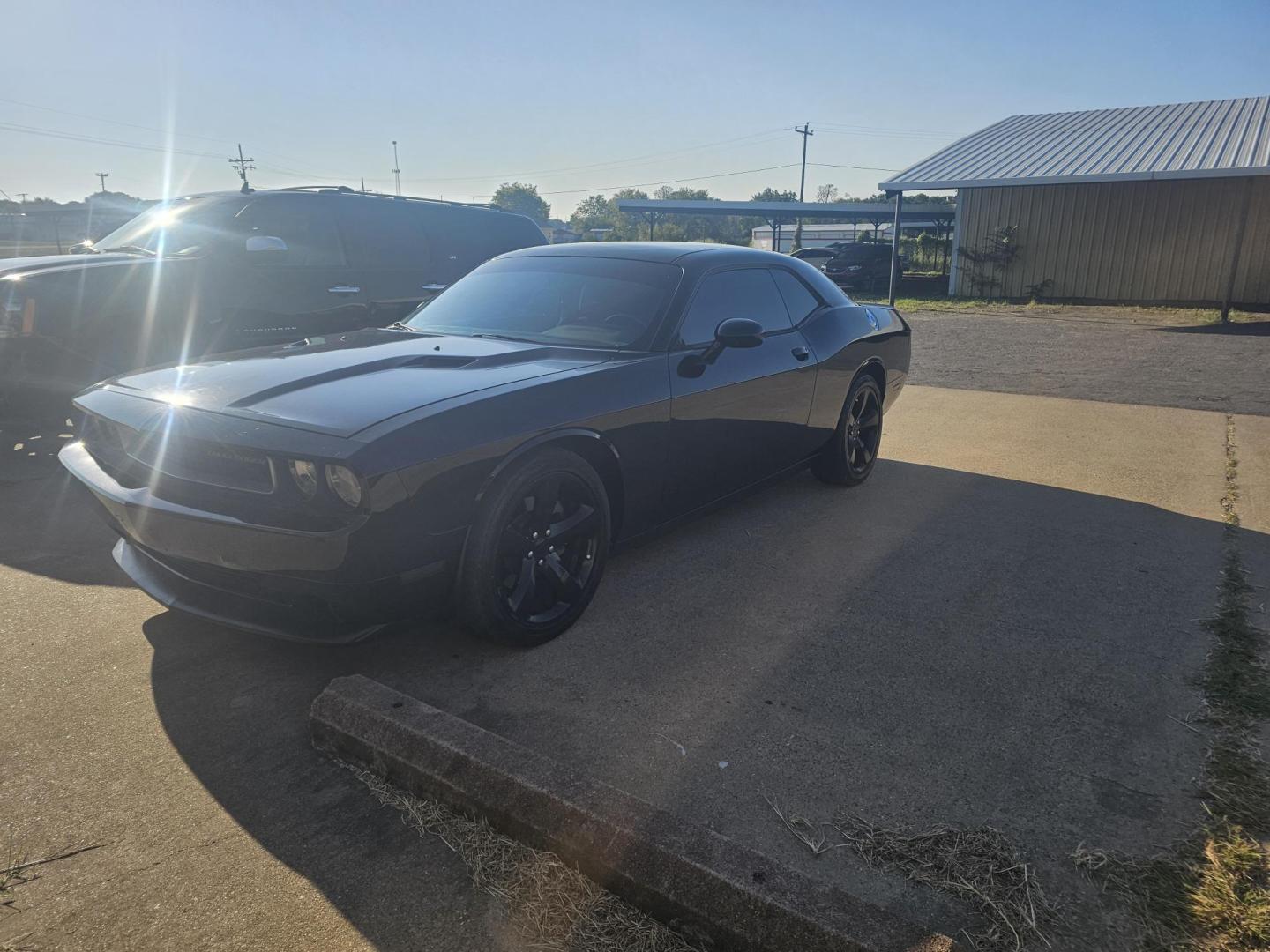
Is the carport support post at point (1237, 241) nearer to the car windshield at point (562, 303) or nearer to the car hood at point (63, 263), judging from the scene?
the car windshield at point (562, 303)

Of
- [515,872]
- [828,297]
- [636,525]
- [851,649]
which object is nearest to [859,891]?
[515,872]

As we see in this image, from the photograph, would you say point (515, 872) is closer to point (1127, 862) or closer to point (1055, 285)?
point (1127, 862)

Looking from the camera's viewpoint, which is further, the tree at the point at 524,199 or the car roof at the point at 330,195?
the tree at the point at 524,199

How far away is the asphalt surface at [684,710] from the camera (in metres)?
2.08

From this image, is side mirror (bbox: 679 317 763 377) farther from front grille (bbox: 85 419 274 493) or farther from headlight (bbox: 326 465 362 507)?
front grille (bbox: 85 419 274 493)

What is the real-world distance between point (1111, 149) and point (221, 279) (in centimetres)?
1968

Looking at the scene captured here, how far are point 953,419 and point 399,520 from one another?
20.7 ft

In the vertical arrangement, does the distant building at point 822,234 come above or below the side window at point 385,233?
above

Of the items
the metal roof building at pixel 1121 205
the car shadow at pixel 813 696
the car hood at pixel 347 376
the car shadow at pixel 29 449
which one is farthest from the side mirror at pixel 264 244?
the metal roof building at pixel 1121 205

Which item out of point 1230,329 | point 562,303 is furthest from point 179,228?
point 1230,329

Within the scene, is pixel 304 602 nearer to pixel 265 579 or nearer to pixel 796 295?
pixel 265 579

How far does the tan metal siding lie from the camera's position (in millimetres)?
18547

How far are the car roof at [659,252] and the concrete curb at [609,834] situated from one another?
2627 mm

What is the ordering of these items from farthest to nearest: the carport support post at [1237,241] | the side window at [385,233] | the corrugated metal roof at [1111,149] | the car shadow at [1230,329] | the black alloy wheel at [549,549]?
the corrugated metal roof at [1111,149], the carport support post at [1237,241], the car shadow at [1230,329], the side window at [385,233], the black alloy wheel at [549,549]
